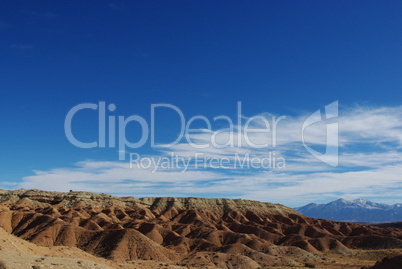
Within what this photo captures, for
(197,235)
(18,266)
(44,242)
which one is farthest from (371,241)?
(18,266)

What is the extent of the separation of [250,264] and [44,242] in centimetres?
5254

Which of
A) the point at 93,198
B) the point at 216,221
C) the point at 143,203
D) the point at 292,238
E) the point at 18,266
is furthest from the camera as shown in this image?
the point at 143,203

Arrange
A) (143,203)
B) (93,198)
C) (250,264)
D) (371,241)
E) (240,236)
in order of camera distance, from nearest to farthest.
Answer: (250,264) → (240,236) → (371,241) → (93,198) → (143,203)

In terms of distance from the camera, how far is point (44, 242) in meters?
85.8

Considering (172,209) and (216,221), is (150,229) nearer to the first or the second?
(216,221)

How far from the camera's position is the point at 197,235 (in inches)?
4419

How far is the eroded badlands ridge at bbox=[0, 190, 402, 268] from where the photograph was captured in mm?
78812

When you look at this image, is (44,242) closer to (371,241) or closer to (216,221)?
(216,221)

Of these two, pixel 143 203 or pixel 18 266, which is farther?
pixel 143 203

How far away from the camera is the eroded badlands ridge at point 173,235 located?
7881 cm

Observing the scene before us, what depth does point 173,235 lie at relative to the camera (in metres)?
102

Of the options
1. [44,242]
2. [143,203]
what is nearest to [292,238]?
[44,242]

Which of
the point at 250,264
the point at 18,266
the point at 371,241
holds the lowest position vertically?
the point at 371,241

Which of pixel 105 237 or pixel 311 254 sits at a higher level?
pixel 105 237
